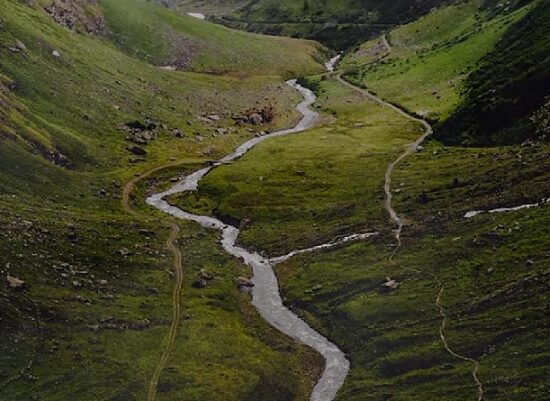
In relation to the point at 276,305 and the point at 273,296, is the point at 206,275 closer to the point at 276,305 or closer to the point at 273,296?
the point at 273,296

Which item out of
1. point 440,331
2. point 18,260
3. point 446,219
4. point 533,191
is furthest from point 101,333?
point 533,191

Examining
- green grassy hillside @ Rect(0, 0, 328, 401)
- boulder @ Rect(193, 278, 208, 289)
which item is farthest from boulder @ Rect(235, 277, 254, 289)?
boulder @ Rect(193, 278, 208, 289)

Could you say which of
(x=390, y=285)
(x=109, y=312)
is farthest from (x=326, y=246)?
(x=109, y=312)

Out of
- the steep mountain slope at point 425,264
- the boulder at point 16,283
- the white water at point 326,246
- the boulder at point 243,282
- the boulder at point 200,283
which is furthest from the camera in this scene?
the white water at point 326,246

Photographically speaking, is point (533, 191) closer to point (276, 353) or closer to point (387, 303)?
point (387, 303)

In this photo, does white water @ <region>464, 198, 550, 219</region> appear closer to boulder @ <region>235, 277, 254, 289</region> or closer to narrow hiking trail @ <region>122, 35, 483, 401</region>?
narrow hiking trail @ <region>122, 35, 483, 401</region>

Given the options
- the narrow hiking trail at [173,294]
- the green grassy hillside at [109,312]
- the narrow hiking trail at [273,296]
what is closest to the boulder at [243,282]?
the narrow hiking trail at [273,296]

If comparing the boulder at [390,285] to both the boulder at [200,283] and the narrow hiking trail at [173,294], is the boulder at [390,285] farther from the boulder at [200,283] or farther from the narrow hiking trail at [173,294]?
the narrow hiking trail at [173,294]

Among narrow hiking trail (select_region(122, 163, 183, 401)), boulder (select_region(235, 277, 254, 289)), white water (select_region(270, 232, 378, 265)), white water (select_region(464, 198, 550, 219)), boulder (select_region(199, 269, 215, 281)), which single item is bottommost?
white water (select_region(464, 198, 550, 219))
